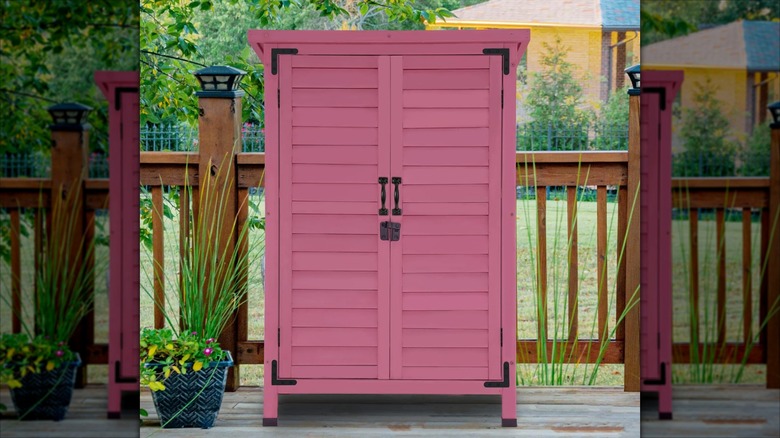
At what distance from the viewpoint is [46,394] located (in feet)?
4.70


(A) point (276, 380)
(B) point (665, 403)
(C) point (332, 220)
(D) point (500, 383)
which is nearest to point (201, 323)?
(A) point (276, 380)

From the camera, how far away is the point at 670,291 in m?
1.44

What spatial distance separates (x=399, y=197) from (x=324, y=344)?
2.11 feet

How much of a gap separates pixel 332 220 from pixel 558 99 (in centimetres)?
361

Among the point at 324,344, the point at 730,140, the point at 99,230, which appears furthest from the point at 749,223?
the point at 324,344

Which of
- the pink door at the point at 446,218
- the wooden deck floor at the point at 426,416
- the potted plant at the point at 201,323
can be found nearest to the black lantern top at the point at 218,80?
the potted plant at the point at 201,323

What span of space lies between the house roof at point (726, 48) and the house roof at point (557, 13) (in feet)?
16.6

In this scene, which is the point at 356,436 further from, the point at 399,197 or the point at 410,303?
the point at 399,197

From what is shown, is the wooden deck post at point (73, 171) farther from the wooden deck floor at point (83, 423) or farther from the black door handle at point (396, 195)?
the black door handle at point (396, 195)

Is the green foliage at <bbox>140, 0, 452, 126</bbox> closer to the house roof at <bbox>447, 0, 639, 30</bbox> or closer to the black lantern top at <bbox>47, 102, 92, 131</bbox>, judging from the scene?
the house roof at <bbox>447, 0, 639, 30</bbox>

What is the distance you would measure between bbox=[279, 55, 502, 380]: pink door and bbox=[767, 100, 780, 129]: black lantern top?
1.97 metres

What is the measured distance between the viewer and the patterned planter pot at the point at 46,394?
1.41 metres

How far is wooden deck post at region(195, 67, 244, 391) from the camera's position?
13.5ft

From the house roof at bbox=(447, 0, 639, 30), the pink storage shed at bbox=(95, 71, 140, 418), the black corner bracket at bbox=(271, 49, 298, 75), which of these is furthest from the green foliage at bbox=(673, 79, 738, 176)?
the house roof at bbox=(447, 0, 639, 30)
